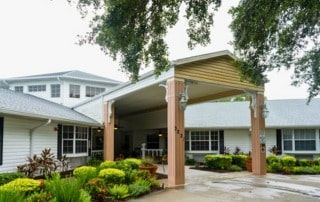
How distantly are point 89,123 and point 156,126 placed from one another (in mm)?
8179

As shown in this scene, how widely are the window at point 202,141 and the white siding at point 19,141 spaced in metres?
11.0

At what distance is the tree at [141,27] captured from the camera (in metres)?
7.70

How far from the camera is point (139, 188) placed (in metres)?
9.52

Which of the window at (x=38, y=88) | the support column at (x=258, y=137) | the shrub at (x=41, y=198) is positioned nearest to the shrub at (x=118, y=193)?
the shrub at (x=41, y=198)

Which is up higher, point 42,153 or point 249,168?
point 42,153

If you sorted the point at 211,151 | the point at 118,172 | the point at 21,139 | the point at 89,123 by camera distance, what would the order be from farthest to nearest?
the point at 211,151 < the point at 89,123 < the point at 21,139 < the point at 118,172

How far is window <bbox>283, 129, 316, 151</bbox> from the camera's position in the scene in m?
21.2

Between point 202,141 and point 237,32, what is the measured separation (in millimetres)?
13848

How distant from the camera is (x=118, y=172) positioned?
31.9ft

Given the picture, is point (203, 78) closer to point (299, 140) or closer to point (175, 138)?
point (175, 138)

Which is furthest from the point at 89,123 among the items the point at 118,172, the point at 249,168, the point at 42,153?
the point at 249,168

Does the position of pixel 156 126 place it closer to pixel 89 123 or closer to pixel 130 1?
pixel 89 123

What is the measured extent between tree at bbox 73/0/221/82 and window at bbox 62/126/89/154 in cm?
793

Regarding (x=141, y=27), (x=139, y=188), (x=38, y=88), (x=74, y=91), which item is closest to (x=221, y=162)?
(x=139, y=188)
